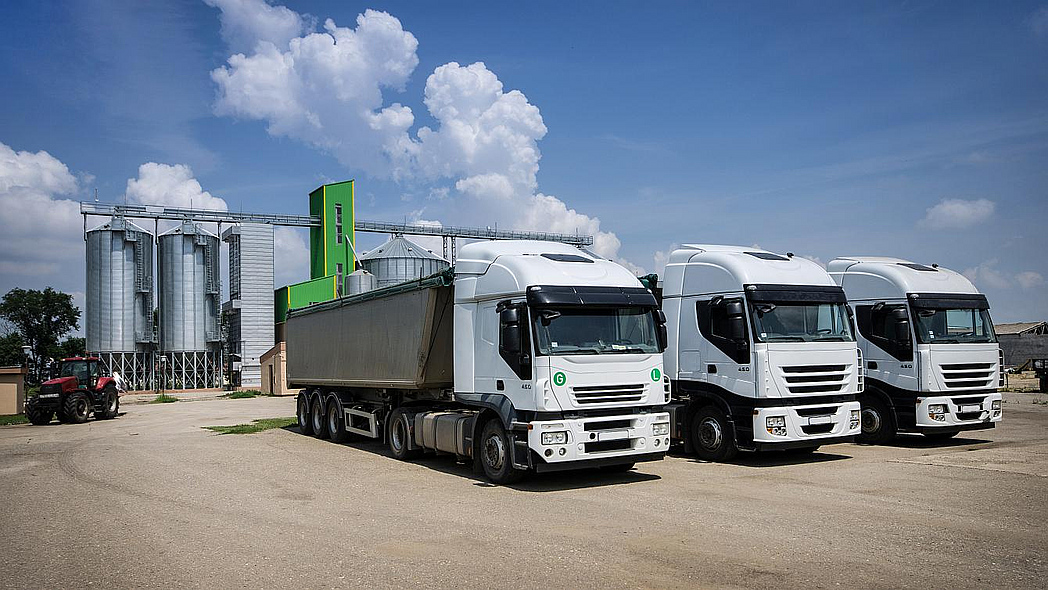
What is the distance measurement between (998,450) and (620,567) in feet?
36.2

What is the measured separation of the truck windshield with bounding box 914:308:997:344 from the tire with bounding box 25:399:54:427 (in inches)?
1049

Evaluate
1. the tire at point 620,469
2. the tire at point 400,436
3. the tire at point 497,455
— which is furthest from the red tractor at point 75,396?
the tire at point 620,469

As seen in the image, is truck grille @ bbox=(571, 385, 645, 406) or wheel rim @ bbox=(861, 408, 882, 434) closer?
truck grille @ bbox=(571, 385, 645, 406)

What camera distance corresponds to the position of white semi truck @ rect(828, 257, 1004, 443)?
14.8 metres

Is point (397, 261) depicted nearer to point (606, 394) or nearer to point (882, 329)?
point (882, 329)

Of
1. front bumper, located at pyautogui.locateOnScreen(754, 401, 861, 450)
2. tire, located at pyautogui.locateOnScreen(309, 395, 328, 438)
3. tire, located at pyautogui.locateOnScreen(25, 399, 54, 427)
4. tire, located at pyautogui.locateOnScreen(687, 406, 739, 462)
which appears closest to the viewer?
front bumper, located at pyautogui.locateOnScreen(754, 401, 861, 450)

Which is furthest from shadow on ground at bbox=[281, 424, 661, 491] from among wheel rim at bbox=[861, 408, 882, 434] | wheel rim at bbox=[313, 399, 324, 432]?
wheel rim at bbox=[313, 399, 324, 432]

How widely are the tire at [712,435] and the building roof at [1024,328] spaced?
53.7 meters

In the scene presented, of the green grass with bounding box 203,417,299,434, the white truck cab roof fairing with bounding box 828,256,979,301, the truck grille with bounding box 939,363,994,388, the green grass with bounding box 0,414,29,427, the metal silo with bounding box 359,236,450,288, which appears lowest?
the green grass with bounding box 0,414,29,427

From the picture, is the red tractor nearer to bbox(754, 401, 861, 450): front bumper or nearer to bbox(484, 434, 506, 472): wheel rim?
bbox(484, 434, 506, 472): wheel rim

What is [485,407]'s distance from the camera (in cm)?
1198

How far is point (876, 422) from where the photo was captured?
15688 millimetres

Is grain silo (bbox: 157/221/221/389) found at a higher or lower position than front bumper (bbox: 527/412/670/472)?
higher

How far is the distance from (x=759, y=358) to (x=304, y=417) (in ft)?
41.3
